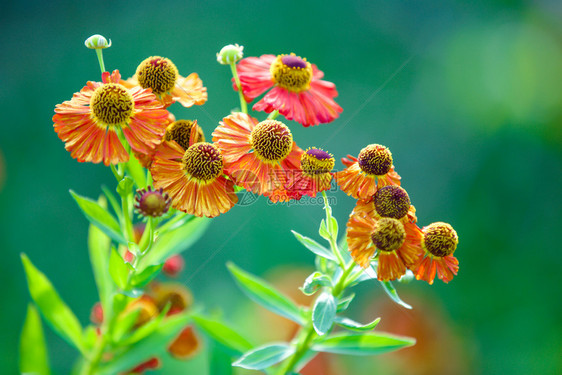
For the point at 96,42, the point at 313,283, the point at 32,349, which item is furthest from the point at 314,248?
the point at 32,349

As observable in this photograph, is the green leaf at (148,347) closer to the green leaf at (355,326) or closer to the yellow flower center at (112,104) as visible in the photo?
the green leaf at (355,326)

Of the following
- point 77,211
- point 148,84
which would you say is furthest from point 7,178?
point 148,84

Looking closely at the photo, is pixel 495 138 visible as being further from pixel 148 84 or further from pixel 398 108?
pixel 148 84

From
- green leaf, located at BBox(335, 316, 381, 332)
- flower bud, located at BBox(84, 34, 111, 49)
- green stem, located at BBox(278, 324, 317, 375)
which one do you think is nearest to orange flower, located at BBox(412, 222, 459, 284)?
green leaf, located at BBox(335, 316, 381, 332)

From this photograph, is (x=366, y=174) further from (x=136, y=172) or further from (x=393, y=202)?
(x=136, y=172)

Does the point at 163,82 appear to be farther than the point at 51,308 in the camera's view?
No

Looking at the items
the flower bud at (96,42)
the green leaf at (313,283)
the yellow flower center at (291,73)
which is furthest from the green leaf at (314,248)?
the flower bud at (96,42)
